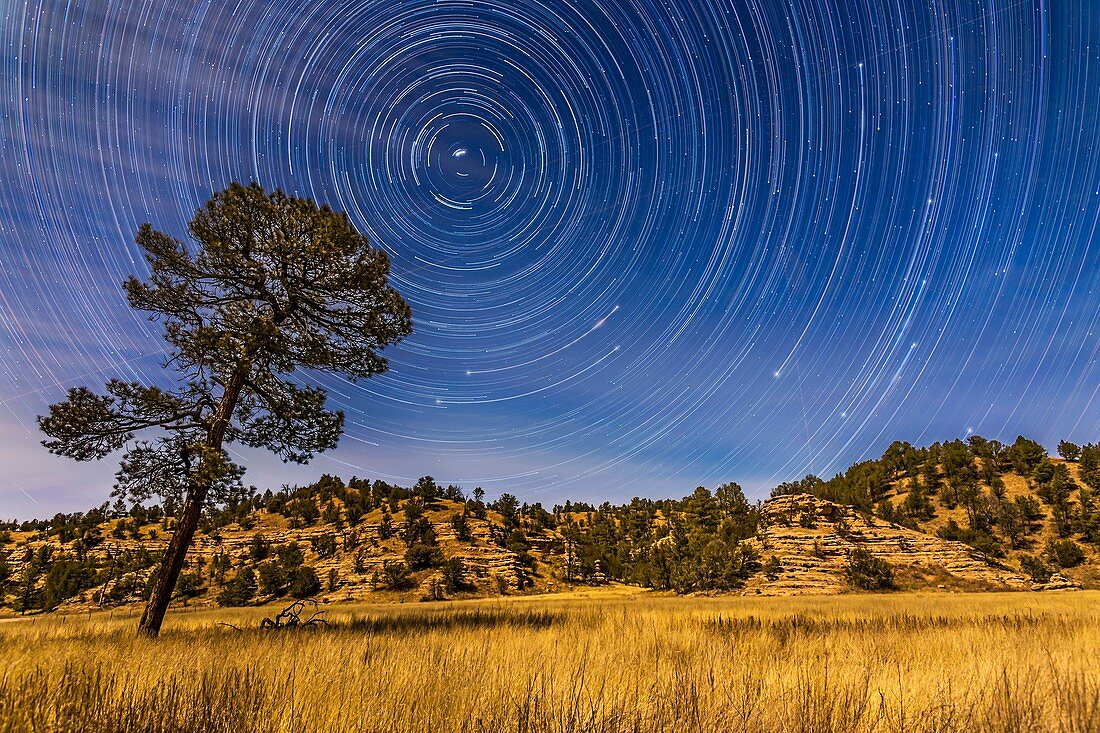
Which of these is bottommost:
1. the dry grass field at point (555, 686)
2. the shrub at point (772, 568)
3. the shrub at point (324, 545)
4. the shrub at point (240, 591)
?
the shrub at point (240, 591)

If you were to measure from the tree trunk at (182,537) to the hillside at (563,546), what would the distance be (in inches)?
1011

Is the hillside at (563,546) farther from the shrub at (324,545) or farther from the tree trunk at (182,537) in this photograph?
the tree trunk at (182,537)

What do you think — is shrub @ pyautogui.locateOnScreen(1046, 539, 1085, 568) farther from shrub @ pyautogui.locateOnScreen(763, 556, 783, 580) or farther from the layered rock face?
shrub @ pyautogui.locateOnScreen(763, 556, 783, 580)

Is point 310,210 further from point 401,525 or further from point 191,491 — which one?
point 401,525

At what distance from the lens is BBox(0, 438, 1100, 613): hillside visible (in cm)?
4159

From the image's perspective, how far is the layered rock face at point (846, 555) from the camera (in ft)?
134

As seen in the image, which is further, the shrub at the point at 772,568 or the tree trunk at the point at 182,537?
the shrub at the point at 772,568

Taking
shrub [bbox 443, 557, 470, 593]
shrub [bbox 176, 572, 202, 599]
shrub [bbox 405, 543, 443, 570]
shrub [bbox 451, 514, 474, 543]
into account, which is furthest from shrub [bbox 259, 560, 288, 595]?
shrub [bbox 451, 514, 474, 543]

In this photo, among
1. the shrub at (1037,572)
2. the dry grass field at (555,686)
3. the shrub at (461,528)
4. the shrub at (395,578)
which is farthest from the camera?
the shrub at (461,528)

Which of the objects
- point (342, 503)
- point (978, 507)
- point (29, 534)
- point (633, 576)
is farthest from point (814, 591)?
point (29, 534)

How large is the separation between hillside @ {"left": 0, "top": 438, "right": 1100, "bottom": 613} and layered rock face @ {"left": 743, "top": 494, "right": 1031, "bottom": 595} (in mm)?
169

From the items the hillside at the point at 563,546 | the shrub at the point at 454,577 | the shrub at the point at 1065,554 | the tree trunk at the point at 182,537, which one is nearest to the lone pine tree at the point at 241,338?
the tree trunk at the point at 182,537

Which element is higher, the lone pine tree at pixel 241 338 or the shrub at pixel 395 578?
the lone pine tree at pixel 241 338

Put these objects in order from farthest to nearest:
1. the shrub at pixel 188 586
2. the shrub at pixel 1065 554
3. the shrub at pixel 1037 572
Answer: the shrub at pixel 1065 554 → the shrub at pixel 1037 572 → the shrub at pixel 188 586
